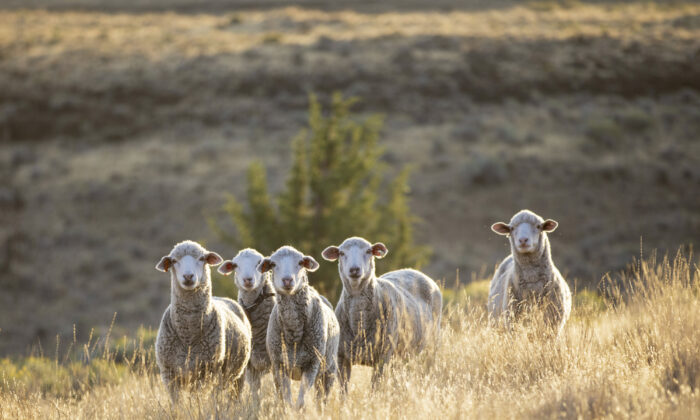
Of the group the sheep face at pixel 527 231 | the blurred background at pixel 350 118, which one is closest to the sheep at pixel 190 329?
the sheep face at pixel 527 231

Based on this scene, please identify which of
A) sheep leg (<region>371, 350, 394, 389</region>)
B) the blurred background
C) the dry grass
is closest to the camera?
the dry grass

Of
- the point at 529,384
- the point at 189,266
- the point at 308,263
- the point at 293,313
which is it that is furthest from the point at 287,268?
the point at 529,384

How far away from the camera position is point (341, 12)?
60781 millimetres

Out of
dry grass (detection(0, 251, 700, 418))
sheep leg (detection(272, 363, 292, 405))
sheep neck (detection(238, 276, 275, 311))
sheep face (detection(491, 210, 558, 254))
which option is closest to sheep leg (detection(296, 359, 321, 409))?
sheep leg (detection(272, 363, 292, 405))

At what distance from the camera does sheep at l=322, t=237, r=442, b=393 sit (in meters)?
7.18

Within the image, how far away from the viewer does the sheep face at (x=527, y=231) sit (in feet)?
25.8

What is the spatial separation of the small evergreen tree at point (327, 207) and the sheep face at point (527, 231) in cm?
958

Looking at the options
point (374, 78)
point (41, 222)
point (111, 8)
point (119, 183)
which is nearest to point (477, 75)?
point (374, 78)

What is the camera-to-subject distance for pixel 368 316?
7.45 m

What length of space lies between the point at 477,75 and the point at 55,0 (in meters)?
44.5

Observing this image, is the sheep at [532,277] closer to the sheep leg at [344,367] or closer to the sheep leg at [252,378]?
the sheep leg at [344,367]

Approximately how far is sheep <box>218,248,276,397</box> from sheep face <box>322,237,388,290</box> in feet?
2.65

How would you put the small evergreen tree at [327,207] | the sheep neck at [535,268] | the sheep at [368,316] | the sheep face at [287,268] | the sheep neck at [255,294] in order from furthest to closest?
1. the small evergreen tree at [327,207]
2. the sheep neck at [255,294]
3. the sheep neck at [535,268]
4. the sheep at [368,316]
5. the sheep face at [287,268]

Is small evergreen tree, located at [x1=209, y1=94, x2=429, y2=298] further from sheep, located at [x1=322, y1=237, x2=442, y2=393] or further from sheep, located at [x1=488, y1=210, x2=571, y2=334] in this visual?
sheep, located at [x1=322, y1=237, x2=442, y2=393]
